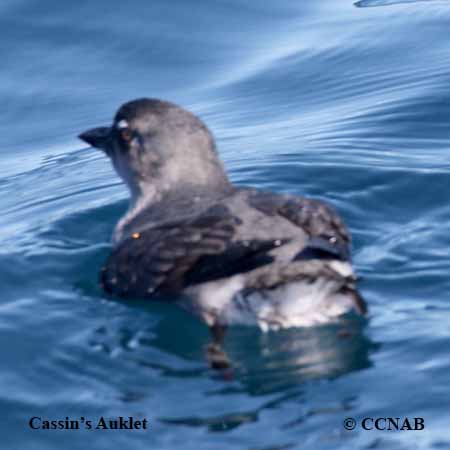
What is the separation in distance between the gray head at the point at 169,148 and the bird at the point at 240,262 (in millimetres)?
353

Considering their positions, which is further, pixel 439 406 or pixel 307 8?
pixel 307 8

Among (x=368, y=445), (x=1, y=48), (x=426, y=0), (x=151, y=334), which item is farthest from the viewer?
(x=426, y=0)

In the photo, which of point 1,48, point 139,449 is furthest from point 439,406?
point 1,48

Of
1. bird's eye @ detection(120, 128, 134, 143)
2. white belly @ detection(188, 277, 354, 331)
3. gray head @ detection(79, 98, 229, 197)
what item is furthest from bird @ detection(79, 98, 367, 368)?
bird's eye @ detection(120, 128, 134, 143)

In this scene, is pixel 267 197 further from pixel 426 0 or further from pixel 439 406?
pixel 426 0

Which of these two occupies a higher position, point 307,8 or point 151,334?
point 307,8

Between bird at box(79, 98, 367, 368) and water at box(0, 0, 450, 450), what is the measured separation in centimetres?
18

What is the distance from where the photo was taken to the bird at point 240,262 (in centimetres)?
614

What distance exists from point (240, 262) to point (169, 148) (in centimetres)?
180

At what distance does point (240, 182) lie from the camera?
→ 368 inches

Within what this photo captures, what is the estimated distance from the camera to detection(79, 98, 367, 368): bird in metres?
6.14

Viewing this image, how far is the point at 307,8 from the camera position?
13.6 metres

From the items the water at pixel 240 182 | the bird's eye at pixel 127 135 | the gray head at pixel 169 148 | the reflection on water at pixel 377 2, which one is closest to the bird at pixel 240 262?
the water at pixel 240 182

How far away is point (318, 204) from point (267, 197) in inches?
12.2
